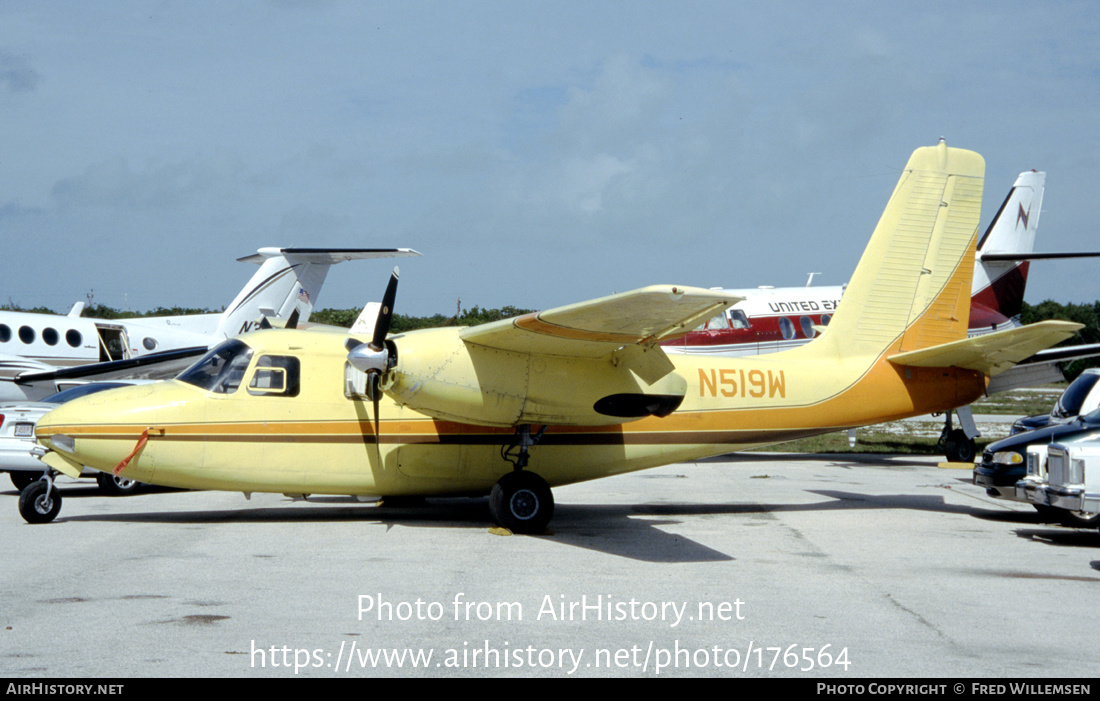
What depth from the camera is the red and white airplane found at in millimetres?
21188

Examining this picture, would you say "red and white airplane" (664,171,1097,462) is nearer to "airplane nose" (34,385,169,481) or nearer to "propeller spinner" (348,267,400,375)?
"propeller spinner" (348,267,400,375)

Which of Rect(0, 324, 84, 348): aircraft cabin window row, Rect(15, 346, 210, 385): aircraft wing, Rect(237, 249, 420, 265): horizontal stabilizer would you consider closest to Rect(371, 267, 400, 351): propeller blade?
Rect(15, 346, 210, 385): aircraft wing

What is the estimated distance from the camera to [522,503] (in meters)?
11.2

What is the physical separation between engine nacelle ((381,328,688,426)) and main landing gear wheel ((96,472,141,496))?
674cm

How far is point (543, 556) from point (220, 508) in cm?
584

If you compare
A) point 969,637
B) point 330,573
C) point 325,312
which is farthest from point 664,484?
point 325,312

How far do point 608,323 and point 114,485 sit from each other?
31.7 ft

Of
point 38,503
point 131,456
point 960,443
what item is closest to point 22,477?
point 38,503

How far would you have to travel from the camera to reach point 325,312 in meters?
60.7

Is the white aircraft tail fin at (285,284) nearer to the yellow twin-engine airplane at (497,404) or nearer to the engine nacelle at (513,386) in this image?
the yellow twin-engine airplane at (497,404)

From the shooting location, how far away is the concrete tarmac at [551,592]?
6.01m

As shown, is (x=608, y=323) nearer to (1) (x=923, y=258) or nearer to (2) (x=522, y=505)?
(2) (x=522, y=505)

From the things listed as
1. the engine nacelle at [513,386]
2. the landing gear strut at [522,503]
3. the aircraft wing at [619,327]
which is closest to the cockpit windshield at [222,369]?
the engine nacelle at [513,386]

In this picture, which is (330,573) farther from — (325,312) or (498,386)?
(325,312)
